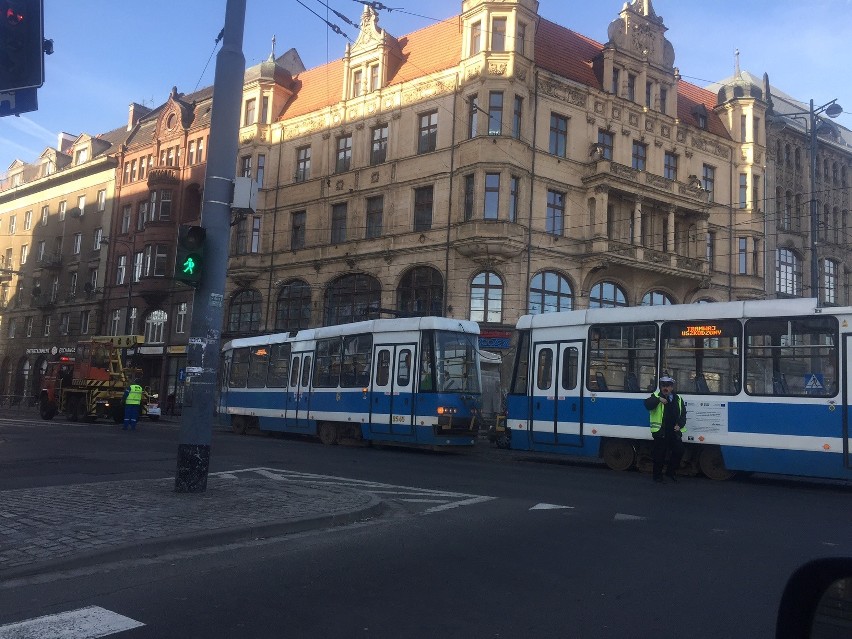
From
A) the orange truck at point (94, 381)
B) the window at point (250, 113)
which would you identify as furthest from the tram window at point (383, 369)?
the window at point (250, 113)

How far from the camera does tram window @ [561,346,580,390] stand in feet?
57.1

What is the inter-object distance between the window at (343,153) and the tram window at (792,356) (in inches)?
1096

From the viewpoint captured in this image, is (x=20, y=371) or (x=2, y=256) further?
(x=2, y=256)

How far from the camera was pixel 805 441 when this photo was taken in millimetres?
13672

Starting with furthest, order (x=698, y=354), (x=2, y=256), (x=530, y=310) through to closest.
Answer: (x=2, y=256) → (x=530, y=310) → (x=698, y=354)

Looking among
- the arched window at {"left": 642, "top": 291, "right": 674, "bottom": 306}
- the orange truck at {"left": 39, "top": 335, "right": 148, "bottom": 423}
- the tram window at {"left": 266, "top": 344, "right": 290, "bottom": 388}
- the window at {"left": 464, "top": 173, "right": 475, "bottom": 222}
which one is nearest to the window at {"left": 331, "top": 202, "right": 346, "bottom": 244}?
the window at {"left": 464, "top": 173, "right": 475, "bottom": 222}

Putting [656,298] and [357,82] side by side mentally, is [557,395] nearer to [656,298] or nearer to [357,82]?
[656,298]

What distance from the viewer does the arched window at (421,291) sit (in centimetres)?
3397

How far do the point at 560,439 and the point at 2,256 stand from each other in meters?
60.0

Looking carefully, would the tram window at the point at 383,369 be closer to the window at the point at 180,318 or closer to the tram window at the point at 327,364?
the tram window at the point at 327,364

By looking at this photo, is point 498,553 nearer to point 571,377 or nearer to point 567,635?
point 567,635

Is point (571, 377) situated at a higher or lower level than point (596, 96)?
lower

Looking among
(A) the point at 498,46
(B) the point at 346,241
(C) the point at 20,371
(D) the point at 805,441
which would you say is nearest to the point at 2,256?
(C) the point at 20,371

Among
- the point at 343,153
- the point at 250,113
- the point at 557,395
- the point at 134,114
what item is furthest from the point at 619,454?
the point at 134,114
